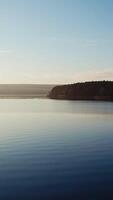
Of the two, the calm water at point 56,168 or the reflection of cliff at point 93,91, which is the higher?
the calm water at point 56,168

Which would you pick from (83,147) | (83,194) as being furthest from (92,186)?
(83,147)

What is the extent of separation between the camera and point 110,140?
34.8 meters

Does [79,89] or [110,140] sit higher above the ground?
[110,140]

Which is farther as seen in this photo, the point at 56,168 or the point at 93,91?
the point at 93,91

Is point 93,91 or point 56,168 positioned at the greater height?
point 56,168

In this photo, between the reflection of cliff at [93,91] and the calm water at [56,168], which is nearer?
the calm water at [56,168]

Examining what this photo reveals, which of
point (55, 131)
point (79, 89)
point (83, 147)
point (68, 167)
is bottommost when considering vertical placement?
point (79, 89)

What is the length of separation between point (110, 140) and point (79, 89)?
163m

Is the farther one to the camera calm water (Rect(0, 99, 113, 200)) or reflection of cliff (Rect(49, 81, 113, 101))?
reflection of cliff (Rect(49, 81, 113, 101))

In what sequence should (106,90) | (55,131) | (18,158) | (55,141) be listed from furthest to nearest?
(106,90)
(55,131)
(55,141)
(18,158)

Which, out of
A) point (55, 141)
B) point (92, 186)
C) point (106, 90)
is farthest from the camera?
point (106, 90)

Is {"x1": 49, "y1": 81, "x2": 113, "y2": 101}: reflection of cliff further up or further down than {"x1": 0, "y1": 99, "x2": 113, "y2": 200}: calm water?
further down

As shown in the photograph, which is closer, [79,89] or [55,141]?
[55,141]

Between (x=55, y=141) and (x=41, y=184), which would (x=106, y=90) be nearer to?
(x=55, y=141)
